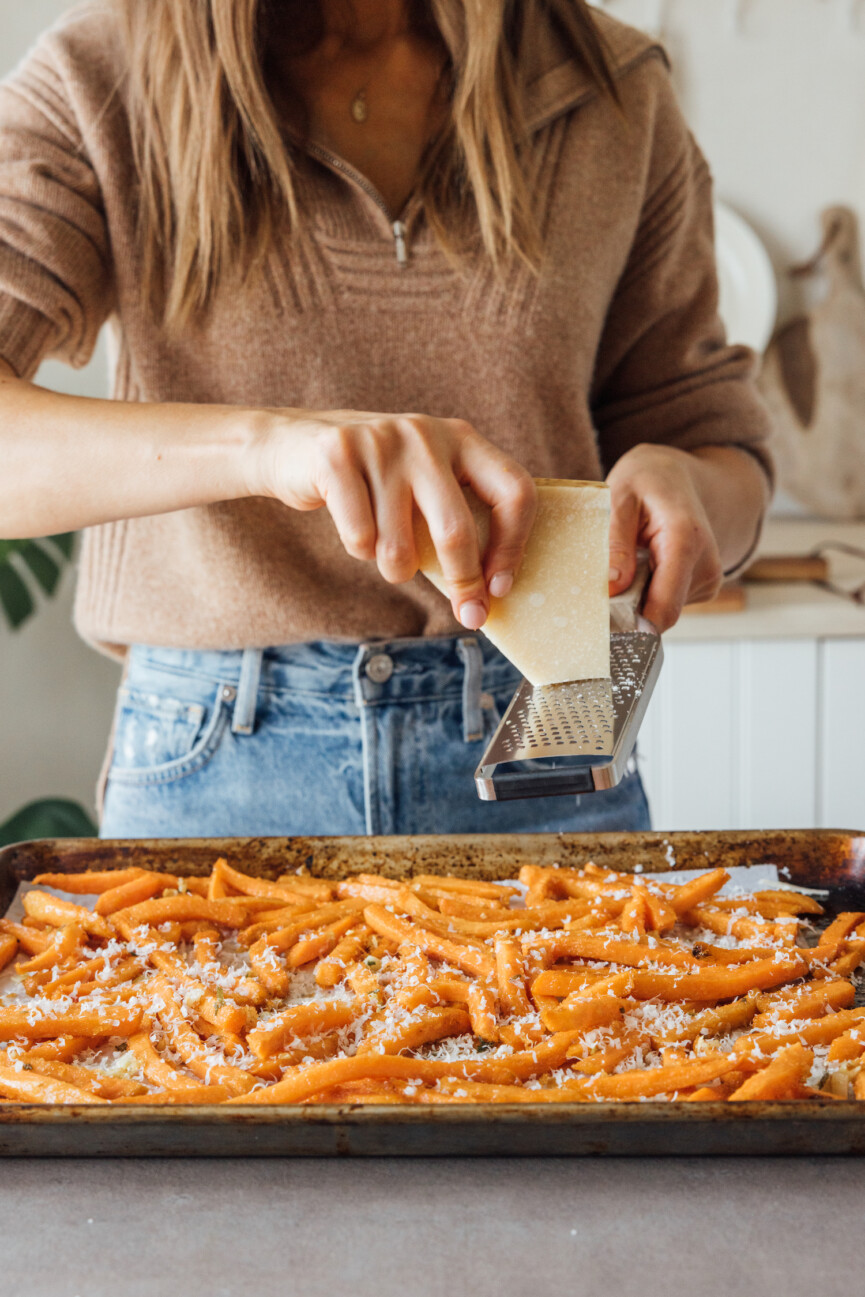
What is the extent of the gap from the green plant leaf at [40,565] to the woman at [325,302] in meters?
1.23

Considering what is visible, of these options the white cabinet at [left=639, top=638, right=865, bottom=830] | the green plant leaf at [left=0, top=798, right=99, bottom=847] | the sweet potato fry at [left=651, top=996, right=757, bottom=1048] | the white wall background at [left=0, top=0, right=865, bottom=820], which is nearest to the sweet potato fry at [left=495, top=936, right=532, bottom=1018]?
the sweet potato fry at [left=651, top=996, right=757, bottom=1048]

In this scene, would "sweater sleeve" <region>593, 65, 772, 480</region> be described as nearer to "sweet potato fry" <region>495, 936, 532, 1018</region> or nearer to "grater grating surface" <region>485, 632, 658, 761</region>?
"grater grating surface" <region>485, 632, 658, 761</region>

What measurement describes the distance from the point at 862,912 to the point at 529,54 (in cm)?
107

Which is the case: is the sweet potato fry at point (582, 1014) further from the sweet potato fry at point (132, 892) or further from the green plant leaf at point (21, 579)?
the green plant leaf at point (21, 579)

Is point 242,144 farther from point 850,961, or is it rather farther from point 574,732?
point 850,961

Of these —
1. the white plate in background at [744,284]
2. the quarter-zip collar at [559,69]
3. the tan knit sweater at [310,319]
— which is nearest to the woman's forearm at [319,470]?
the tan knit sweater at [310,319]

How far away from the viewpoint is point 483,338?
4.50 feet

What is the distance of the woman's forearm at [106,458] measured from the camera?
0.98m

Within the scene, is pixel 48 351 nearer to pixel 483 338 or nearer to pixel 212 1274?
pixel 483 338

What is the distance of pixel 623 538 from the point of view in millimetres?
1134

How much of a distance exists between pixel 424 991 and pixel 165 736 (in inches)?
21.4

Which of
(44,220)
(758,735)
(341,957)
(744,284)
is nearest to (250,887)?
(341,957)

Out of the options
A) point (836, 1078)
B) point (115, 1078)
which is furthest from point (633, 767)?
point (115, 1078)

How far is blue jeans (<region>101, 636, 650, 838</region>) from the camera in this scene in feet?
4.47
